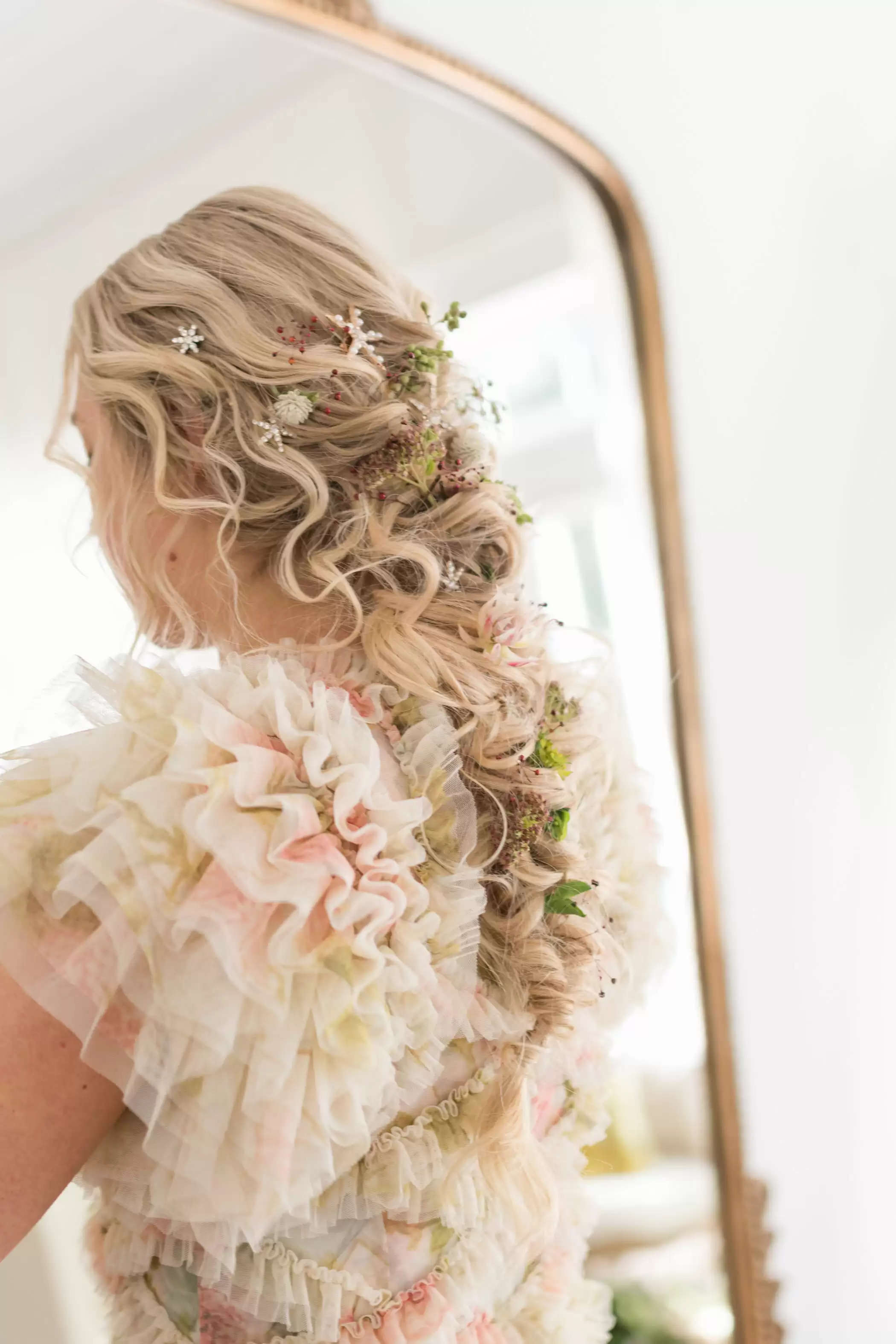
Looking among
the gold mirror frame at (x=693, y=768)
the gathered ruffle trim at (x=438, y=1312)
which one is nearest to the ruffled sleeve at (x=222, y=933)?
the gathered ruffle trim at (x=438, y=1312)

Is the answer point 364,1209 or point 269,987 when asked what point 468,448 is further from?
point 364,1209

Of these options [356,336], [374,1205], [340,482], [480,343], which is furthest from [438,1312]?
[480,343]

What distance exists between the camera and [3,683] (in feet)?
2.57

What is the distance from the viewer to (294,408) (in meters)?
0.73

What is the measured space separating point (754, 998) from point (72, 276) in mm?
1032

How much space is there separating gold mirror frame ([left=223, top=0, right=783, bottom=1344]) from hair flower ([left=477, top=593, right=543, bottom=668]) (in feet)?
1.43

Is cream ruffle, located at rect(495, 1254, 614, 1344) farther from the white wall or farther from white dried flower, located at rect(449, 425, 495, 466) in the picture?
white dried flower, located at rect(449, 425, 495, 466)

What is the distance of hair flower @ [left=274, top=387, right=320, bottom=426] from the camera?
28.9 inches

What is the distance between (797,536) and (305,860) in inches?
35.4

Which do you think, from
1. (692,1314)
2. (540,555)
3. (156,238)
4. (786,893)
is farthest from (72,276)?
(692,1314)

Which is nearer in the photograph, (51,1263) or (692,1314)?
(51,1263)

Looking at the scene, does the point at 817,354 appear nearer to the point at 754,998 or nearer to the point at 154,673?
the point at 754,998

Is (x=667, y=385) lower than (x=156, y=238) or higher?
higher

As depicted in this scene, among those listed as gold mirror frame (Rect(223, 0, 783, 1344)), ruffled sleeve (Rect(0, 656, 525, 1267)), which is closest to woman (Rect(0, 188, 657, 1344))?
ruffled sleeve (Rect(0, 656, 525, 1267))
